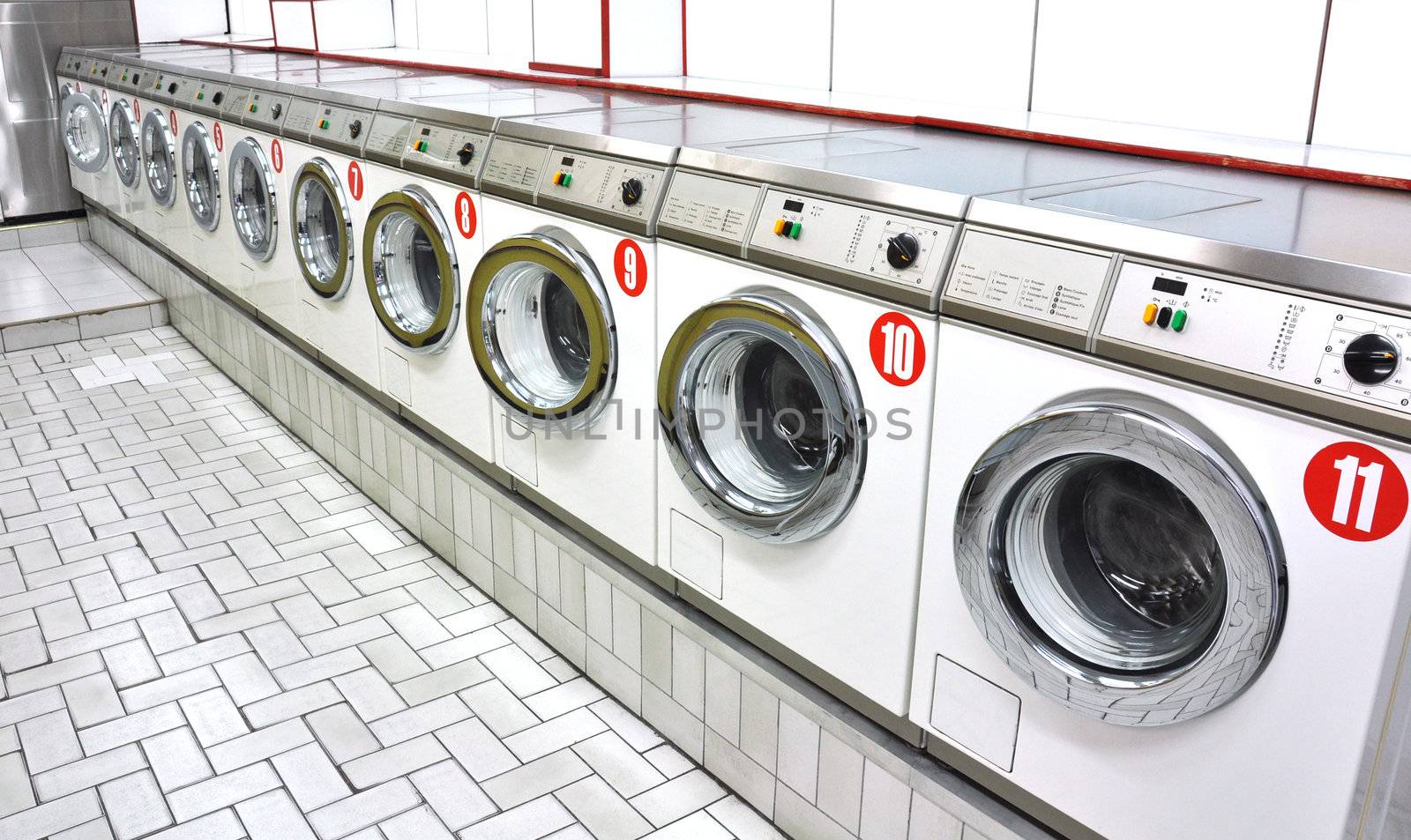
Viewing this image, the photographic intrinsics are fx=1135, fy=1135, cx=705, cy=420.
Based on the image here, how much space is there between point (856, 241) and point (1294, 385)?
0.80 metres

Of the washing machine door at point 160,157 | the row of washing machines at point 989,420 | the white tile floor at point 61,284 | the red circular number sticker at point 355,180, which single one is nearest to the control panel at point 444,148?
the row of washing machines at point 989,420

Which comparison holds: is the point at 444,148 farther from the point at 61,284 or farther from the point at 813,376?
the point at 61,284

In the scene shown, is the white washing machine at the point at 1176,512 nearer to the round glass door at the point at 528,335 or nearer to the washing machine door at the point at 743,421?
the washing machine door at the point at 743,421

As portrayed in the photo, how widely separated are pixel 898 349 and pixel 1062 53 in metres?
1.37

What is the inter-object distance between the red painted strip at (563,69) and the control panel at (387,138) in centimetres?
101

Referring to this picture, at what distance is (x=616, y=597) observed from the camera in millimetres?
2896

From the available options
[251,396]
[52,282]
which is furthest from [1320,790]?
[52,282]

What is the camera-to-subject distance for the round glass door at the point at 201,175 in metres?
4.88

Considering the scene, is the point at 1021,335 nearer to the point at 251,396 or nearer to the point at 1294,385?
the point at 1294,385

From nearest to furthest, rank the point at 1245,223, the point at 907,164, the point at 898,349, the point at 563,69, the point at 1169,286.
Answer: the point at 1169,286, the point at 1245,223, the point at 898,349, the point at 907,164, the point at 563,69

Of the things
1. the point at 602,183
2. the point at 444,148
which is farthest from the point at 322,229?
the point at 602,183

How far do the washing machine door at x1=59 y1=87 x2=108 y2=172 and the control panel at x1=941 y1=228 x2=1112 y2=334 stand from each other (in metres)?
6.25

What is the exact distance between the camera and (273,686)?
9.92 feet

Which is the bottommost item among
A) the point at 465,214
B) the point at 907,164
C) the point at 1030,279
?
the point at 465,214
